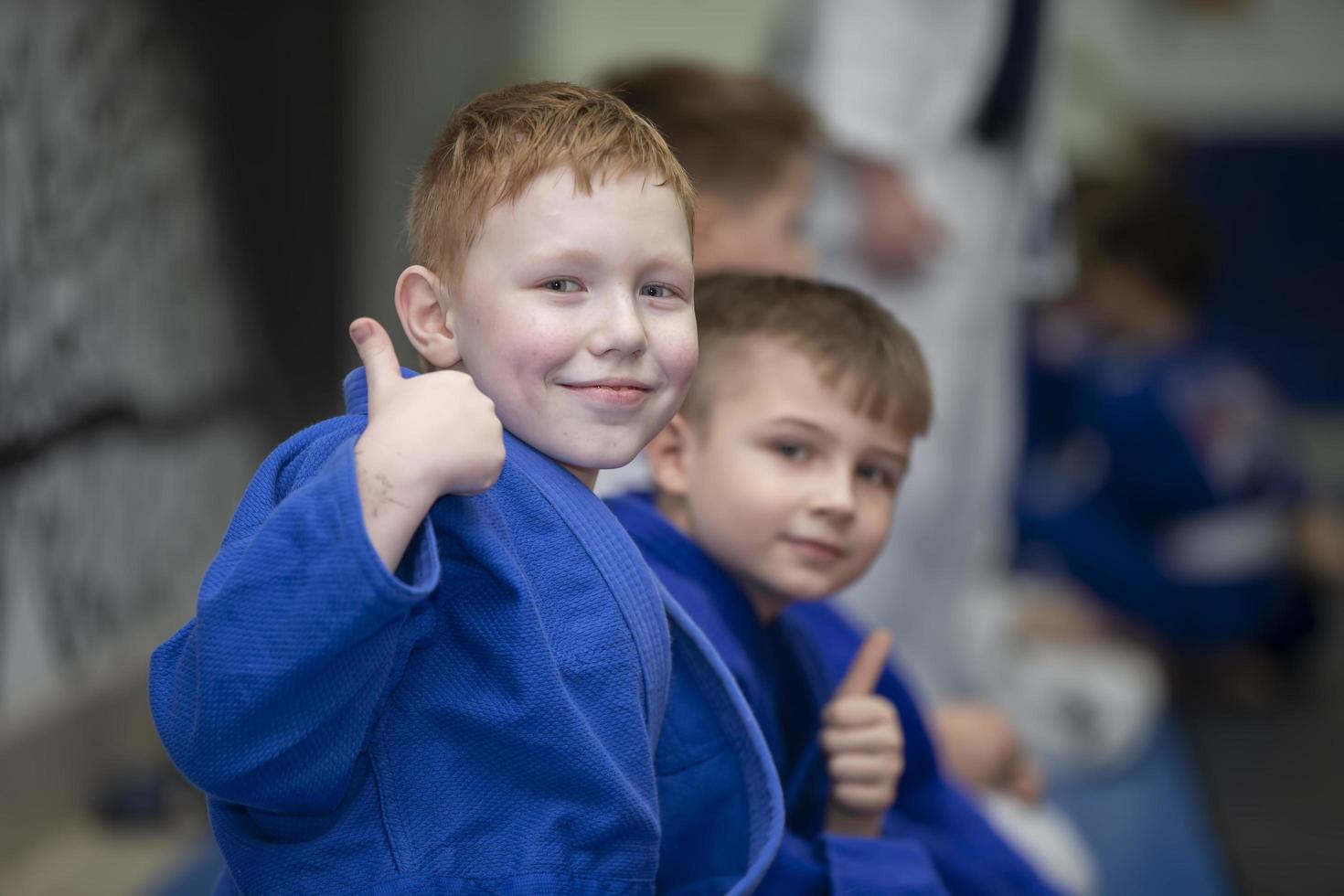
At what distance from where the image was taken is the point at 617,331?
2.13 ft

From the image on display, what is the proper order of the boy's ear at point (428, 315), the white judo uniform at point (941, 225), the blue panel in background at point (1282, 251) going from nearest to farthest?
the boy's ear at point (428, 315) < the white judo uniform at point (941, 225) < the blue panel in background at point (1282, 251)

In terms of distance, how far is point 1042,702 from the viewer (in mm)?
2404

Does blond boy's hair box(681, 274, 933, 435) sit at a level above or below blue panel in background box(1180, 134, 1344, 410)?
above

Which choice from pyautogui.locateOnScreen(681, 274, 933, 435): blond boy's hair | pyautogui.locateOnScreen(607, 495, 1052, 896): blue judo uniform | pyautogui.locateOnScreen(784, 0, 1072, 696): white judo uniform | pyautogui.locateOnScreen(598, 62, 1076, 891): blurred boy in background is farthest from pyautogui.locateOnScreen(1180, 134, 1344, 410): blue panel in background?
pyautogui.locateOnScreen(681, 274, 933, 435): blond boy's hair

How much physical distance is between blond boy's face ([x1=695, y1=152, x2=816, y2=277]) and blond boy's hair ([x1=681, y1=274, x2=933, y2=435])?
0.31 m

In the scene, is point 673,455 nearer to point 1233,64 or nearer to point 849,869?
point 849,869

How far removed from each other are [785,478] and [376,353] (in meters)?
0.32

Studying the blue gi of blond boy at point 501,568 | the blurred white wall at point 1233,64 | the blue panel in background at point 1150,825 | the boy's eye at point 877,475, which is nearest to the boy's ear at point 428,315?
the blue gi of blond boy at point 501,568

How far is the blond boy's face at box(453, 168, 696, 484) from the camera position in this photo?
2.12ft

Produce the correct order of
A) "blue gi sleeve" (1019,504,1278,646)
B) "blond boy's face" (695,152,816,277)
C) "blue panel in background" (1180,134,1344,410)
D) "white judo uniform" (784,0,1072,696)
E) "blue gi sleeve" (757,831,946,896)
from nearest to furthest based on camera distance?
"blue gi sleeve" (757,831,946,896), "blond boy's face" (695,152,816,277), "white judo uniform" (784,0,1072,696), "blue gi sleeve" (1019,504,1278,646), "blue panel in background" (1180,134,1344,410)

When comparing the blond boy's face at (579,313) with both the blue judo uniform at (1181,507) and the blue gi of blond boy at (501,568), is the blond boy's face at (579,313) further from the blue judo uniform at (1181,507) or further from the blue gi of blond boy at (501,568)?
the blue judo uniform at (1181,507)

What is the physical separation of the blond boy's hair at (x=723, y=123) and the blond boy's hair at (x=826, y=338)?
1.29 ft

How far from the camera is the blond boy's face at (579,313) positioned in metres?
0.65

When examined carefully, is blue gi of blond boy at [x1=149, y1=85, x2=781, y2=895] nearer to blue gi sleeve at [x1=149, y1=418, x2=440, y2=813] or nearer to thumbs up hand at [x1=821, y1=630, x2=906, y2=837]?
blue gi sleeve at [x1=149, y1=418, x2=440, y2=813]
